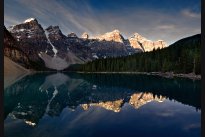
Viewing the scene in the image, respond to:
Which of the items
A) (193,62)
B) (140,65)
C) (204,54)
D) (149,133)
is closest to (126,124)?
(149,133)

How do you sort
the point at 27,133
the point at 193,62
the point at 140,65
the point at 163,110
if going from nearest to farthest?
1. the point at 27,133
2. the point at 163,110
3. the point at 193,62
4. the point at 140,65

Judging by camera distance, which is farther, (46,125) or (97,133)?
(46,125)

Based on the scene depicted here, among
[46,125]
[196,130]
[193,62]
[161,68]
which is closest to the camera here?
[196,130]

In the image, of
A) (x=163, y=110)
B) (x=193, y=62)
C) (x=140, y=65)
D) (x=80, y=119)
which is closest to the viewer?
(x=80, y=119)

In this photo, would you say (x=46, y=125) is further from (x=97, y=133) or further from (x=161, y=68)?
(x=161, y=68)

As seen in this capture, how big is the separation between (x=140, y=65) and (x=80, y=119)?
535 ft

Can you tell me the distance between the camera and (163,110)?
1441 inches

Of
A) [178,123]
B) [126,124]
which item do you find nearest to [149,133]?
[126,124]

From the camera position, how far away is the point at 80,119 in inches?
1165

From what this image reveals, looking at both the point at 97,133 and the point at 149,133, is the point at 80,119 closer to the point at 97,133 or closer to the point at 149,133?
the point at 97,133

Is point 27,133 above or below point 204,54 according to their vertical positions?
below

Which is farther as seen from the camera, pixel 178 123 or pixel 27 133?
pixel 178 123

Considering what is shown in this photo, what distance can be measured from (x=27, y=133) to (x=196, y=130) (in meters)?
15.1

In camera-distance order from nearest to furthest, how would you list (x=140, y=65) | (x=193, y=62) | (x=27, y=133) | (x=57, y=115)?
(x=27, y=133), (x=57, y=115), (x=193, y=62), (x=140, y=65)
